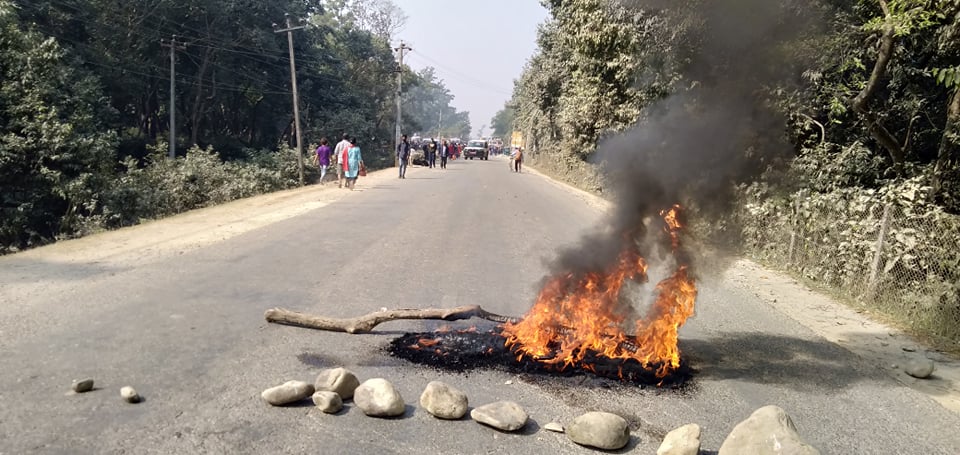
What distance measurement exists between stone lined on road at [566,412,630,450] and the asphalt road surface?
82 millimetres

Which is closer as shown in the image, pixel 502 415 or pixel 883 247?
pixel 502 415

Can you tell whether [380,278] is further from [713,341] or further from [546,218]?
[546,218]

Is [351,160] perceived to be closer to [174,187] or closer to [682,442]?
[174,187]

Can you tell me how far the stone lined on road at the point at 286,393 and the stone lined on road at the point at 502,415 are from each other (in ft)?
3.50

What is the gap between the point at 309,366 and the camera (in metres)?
4.52

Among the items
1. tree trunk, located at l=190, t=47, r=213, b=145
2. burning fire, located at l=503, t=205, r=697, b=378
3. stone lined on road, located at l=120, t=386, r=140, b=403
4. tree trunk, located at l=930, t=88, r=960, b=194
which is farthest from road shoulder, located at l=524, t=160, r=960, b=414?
tree trunk, located at l=190, t=47, r=213, b=145

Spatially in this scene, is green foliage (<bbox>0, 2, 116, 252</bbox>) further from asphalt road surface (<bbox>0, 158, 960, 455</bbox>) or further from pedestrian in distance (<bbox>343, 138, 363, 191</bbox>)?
asphalt road surface (<bbox>0, 158, 960, 455</bbox>)

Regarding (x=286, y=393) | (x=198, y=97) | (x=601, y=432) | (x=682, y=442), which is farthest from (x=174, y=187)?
(x=198, y=97)

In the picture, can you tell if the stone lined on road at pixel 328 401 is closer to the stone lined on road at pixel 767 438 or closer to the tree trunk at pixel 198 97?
the stone lined on road at pixel 767 438

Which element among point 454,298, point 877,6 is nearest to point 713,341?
point 454,298

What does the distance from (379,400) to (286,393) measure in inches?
23.2

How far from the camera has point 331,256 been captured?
8.73 meters

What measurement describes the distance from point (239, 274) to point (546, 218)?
8.62m

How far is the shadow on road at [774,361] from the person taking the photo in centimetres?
478
